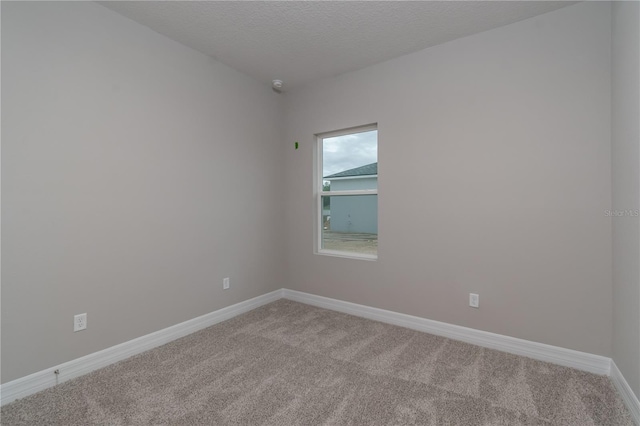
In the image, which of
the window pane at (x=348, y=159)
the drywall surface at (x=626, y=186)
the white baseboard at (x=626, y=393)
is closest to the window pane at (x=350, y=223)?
the window pane at (x=348, y=159)

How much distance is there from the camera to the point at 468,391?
188 cm

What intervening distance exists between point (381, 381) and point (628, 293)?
160 cm

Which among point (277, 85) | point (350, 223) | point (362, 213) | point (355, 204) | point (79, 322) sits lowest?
point (79, 322)

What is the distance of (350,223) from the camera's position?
11.5 ft

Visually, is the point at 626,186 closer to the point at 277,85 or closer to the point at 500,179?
the point at 500,179

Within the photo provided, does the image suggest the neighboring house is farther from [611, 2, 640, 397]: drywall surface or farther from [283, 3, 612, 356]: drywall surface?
[611, 2, 640, 397]: drywall surface

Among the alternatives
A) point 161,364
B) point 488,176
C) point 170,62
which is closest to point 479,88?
point 488,176

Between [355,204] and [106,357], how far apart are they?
8.69 ft

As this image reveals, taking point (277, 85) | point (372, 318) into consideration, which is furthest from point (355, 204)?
point (277, 85)

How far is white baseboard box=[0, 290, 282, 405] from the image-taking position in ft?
5.98

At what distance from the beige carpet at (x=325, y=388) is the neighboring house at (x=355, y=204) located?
1.26 metres

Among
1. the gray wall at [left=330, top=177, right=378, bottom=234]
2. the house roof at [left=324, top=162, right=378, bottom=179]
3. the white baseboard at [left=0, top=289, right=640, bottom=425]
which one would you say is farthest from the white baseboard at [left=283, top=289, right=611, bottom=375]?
the house roof at [left=324, top=162, right=378, bottom=179]

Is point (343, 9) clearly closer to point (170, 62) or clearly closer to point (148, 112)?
point (170, 62)

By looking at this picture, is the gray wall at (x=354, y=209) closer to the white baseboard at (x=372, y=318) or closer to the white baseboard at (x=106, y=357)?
the white baseboard at (x=372, y=318)
